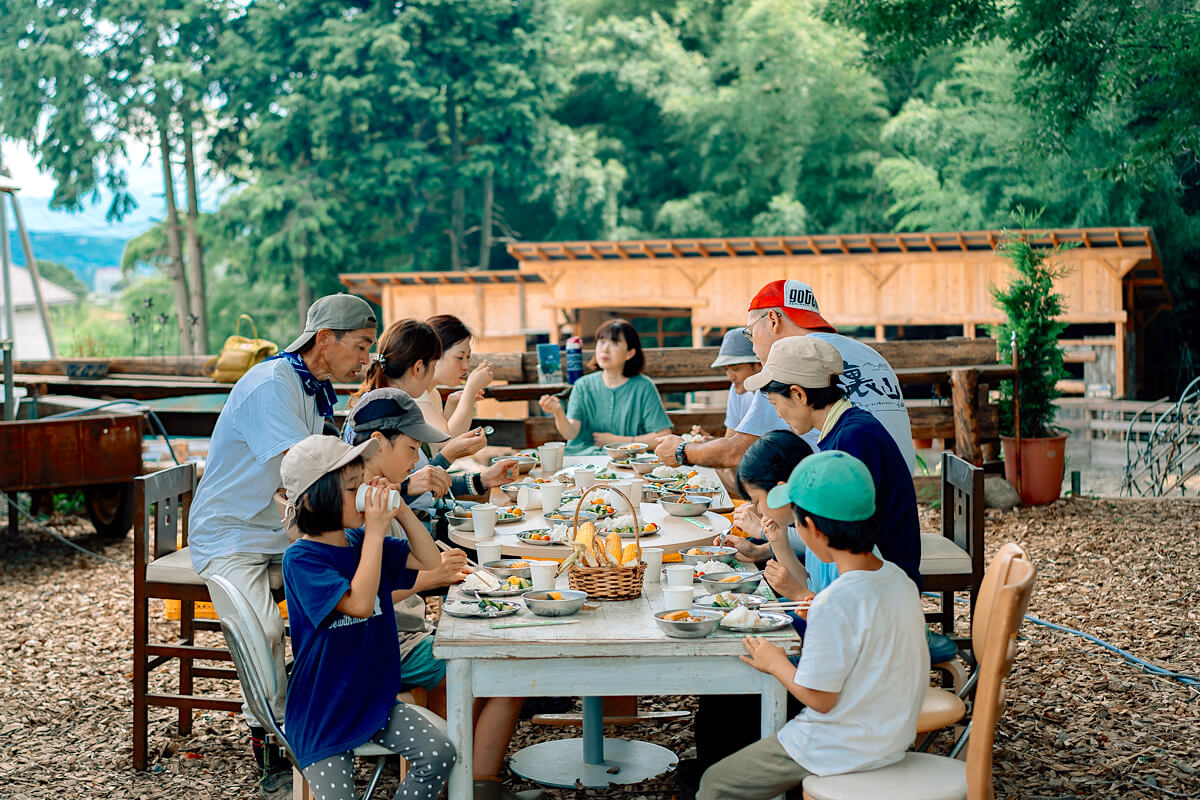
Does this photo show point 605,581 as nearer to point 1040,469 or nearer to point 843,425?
point 843,425

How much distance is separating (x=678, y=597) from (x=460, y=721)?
663 mm

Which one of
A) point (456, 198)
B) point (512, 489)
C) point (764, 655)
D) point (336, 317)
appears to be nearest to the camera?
point (764, 655)

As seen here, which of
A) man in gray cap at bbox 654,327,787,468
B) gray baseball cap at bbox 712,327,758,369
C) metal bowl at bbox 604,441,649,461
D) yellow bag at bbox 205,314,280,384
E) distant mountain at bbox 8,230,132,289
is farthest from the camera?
distant mountain at bbox 8,230,132,289

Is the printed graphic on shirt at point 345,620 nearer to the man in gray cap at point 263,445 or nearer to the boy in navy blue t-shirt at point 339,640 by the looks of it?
the boy in navy blue t-shirt at point 339,640

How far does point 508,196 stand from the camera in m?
29.6

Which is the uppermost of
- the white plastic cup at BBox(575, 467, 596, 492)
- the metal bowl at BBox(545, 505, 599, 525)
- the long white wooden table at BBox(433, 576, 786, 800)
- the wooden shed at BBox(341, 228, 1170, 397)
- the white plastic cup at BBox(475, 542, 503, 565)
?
the wooden shed at BBox(341, 228, 1170, 397)

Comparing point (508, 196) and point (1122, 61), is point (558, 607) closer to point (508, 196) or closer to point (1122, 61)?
point (1122, 61)

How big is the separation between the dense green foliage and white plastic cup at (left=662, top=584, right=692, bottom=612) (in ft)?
73.6

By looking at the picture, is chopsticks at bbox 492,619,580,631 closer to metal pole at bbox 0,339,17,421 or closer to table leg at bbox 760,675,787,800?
table leg at bbox 760,675,787,800

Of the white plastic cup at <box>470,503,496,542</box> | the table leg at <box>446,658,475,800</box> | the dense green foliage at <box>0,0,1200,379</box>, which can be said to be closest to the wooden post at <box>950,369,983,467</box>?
the white plastic cup at <box>470,503,496,542</box>

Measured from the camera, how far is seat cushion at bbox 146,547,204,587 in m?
4.18

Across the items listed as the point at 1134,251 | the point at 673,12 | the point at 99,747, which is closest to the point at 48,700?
the point at 99,747

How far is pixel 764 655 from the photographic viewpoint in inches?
110

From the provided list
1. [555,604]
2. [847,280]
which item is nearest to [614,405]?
[555,604]
